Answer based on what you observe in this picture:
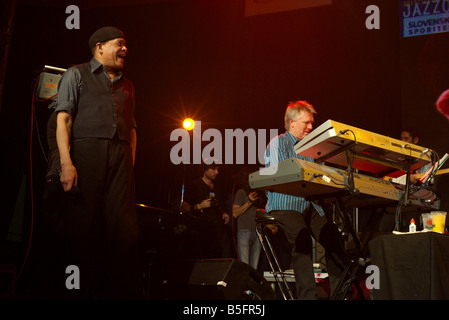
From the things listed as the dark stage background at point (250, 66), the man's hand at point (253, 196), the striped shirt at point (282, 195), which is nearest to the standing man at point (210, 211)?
the man's hand at point (253, 196)

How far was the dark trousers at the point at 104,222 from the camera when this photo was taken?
94.3 inches

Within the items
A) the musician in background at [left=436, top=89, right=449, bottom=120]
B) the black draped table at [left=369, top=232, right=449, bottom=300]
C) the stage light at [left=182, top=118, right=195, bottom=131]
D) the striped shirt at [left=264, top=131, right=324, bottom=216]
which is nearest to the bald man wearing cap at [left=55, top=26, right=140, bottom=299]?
the striped shirt at [left=264, top=131, right=324, bottom=216]

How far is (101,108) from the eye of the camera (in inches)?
101

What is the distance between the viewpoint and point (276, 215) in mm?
3102

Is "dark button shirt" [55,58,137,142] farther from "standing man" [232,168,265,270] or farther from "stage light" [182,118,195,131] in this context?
"stage light" [182,118,195,131]

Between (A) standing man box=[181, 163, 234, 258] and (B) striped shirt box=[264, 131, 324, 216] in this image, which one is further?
(A) standing man box=[181, 163, 234, 258]

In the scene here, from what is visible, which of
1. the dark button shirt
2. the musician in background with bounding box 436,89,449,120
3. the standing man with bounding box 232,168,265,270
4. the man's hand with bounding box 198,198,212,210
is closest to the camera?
the dark button shirt

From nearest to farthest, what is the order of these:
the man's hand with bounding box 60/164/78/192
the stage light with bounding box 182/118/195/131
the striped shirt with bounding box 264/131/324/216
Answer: the man's hand with bounding box 60/164/78/192 < the striped shirt with bounding box 264/131/324/216 < the stage light with bounding box 182/118/195/131

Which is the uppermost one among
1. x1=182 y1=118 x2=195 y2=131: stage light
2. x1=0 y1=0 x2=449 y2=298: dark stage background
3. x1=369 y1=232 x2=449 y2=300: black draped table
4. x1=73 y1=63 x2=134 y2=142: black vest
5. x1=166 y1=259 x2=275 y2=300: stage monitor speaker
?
x1=0 y1=0 x2=449 y2=298: dark stage background

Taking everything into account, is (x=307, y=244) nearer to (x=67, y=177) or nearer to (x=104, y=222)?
(x=104, y=222)

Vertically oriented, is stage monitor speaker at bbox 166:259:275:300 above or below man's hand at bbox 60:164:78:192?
below

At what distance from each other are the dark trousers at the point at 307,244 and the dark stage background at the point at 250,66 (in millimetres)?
3605

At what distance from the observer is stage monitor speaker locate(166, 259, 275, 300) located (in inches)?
115

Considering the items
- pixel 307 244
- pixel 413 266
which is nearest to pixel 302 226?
Answer: pixel 307 244
